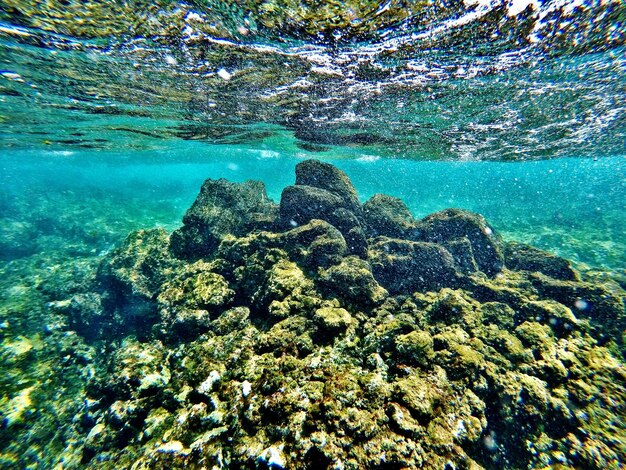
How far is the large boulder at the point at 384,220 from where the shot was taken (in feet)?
37.3

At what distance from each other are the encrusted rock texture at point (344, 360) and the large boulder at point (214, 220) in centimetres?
12

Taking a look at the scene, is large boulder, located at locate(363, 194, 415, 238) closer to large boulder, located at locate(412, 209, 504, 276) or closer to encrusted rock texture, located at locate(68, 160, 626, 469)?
large boulder, located at locate(412, 209, 504, 276)

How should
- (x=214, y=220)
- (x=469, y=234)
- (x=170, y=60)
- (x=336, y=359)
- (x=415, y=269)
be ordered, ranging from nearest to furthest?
(x=336, y=359) < (x=170, y=60) < (x=415, y=269) < (x=214, y=220) < (x=469, y=234)

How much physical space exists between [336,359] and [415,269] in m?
5.17

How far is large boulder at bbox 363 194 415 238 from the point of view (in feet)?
37.3

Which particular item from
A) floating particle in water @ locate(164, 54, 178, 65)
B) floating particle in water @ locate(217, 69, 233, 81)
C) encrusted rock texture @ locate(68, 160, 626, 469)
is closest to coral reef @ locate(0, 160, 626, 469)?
encrusted rock texture @ locate(68, 160, 626, 469)

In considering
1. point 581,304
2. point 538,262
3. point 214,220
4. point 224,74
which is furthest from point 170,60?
point 538,262

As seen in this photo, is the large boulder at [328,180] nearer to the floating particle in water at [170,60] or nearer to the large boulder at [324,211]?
the large boulder at [324,211]

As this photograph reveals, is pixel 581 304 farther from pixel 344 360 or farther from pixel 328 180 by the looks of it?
pixel 328 180

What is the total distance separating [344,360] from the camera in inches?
172

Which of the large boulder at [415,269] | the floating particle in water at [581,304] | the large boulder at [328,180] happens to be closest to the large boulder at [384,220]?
the large boulder at [328,180]

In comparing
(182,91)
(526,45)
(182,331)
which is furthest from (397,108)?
(182,331)

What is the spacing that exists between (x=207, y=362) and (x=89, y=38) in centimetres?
829

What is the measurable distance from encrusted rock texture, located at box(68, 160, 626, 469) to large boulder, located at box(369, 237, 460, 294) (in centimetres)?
4
